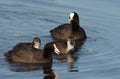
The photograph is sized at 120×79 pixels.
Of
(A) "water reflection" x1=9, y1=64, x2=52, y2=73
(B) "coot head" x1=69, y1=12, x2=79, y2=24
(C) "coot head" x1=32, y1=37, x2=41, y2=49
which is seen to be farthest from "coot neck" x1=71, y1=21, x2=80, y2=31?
(A) "water reflection" x1=9, y1=64, x2=52, y2=73

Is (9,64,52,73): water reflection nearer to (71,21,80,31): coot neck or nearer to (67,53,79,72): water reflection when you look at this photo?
(67,53,79,72): water reflection

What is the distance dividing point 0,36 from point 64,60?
9.60 feet

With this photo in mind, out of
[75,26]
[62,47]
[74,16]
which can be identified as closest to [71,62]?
[62,47]

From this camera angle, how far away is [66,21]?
86.8 feet

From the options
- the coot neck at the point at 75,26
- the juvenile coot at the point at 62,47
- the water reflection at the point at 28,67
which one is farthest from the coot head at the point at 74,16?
the water reflection at the point at 28,67

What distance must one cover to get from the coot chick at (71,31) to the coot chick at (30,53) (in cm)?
329

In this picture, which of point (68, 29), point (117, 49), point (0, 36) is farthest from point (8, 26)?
point (117, 49)

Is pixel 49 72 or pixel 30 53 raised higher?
pixel 30 53

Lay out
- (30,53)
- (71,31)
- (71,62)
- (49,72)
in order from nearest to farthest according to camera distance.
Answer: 1. (49,72)
2. (71,62)
3. (30,53)
4. (71,31)

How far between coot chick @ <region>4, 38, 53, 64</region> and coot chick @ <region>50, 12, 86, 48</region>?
3.29 metres

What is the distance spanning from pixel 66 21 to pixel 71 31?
0.96 metres

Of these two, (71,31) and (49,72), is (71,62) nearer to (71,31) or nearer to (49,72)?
(49,72)

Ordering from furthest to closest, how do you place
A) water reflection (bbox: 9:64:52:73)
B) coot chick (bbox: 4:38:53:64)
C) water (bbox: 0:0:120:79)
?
1. coot chick (bbox: 4:38:53:64)
2. water reflection (bbox: 9:64:52:73)
3. water (bbox: 0:0:120:79)

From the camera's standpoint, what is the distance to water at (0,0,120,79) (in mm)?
19266
